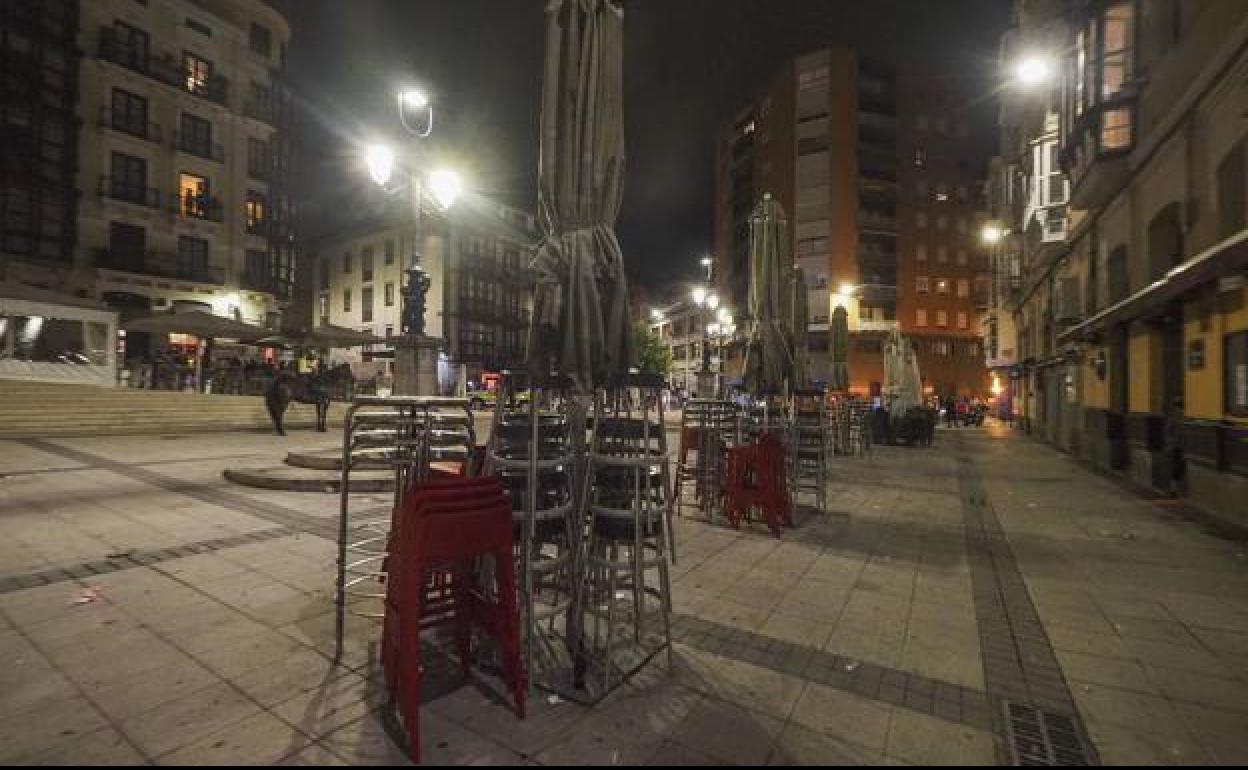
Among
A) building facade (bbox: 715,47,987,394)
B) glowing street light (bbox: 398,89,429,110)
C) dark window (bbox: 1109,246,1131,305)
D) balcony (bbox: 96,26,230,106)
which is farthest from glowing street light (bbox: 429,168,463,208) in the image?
building facade (bbox: 715,47,987,394)

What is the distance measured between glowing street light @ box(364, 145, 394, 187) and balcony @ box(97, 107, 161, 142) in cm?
2687

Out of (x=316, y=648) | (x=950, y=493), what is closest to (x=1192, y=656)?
(x=316, y=648)

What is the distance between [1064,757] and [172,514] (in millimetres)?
8294

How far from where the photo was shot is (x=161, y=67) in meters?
27.4

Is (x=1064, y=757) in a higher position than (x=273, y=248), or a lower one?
lower

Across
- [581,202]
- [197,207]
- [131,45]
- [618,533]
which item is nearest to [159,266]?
[197,207]

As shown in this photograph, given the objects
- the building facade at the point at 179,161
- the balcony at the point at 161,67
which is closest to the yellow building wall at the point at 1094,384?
the building facade at the point at 179,161

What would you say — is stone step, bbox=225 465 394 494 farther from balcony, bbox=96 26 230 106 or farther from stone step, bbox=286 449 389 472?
balcony, bbox=96 26 230 106

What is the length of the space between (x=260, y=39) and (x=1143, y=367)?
4252 cm

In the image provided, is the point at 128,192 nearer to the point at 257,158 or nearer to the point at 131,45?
the point at 257,158

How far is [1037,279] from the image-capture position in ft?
71.0

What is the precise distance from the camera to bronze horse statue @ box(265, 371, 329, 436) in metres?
14.8

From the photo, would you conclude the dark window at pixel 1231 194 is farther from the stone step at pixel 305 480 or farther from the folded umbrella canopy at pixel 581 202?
the stone step at pixel 305 480

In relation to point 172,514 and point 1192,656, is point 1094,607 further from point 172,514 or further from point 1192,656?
point 172,514
